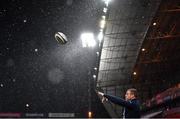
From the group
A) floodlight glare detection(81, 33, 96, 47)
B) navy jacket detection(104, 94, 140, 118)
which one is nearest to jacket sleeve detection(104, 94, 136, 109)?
navy jacket detection(104, 94, 140, 118)

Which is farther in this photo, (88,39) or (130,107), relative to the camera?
(88,39)

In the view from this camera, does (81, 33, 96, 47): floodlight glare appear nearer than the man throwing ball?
No

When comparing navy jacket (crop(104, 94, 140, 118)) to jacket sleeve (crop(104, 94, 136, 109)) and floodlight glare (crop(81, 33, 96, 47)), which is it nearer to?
jacket sleeve (crop(104, 94, 136, 109))

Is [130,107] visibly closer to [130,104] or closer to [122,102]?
[130,104]

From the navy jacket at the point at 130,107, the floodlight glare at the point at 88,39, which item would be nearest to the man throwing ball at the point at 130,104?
the navy jacket at the point at 130,107

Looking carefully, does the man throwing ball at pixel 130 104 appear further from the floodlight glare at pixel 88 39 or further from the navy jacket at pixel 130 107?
the floodlight glare at pixel 88 39

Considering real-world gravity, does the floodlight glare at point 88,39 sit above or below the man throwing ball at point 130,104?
above

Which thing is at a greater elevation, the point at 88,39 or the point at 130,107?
the point at 88,39

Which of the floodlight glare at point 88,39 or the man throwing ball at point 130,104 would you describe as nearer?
the man throwing ball at point 130,104

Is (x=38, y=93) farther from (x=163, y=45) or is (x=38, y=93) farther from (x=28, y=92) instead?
(x=163, y=45)

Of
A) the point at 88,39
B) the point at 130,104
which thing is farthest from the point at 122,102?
the point at 88,39

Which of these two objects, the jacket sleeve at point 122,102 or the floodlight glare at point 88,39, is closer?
the jacket sleeve at point 122,102

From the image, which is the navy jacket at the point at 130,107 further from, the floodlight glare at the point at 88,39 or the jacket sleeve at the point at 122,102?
the floodlight glare at the point at 88,39

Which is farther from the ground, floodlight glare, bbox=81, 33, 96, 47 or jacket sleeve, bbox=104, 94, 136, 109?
floodlight glare, bbox=81, 33, 96, 47
